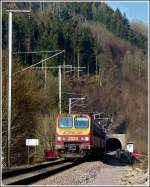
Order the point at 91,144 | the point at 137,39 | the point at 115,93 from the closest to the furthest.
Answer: the point at 91,144
the point at 115,93
the point at 137,39

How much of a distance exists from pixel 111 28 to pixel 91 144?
90212mm

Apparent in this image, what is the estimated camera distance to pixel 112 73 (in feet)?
331

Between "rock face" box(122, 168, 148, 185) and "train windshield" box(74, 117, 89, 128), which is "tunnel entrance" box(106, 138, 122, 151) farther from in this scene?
"rock face" box(122, 168, 148, 185)

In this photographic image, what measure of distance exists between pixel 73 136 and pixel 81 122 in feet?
3.32

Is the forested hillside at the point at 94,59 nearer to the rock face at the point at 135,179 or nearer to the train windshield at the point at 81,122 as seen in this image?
the train windshield at the point at 81,122

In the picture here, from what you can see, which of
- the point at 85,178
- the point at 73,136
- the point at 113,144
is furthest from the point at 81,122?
the point at 113,144

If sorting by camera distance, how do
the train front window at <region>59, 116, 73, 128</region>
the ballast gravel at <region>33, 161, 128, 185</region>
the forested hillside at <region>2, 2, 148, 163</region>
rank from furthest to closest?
the forested hillside at <region>2, 2, 148, 163</region>, the train front window at <region>59, 116, 73, 128</region>, the ballast gravel at <region>33, 161, 128, 185</region>

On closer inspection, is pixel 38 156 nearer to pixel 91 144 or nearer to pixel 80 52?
pixel 91 144

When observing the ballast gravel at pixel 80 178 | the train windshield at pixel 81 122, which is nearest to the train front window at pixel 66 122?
the train windshield at pixel 81 122

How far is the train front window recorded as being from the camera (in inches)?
1340

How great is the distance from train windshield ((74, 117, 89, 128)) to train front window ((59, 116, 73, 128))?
0.30m

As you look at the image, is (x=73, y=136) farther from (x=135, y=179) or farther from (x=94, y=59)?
(x=94, y=59)

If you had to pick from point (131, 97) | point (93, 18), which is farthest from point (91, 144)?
point (93, 18)

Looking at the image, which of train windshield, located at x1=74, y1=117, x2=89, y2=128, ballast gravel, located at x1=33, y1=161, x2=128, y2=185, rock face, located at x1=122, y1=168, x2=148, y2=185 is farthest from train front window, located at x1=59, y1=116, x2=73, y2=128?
rock face, located at x1=122, y1=168, x2=148, y2=185
